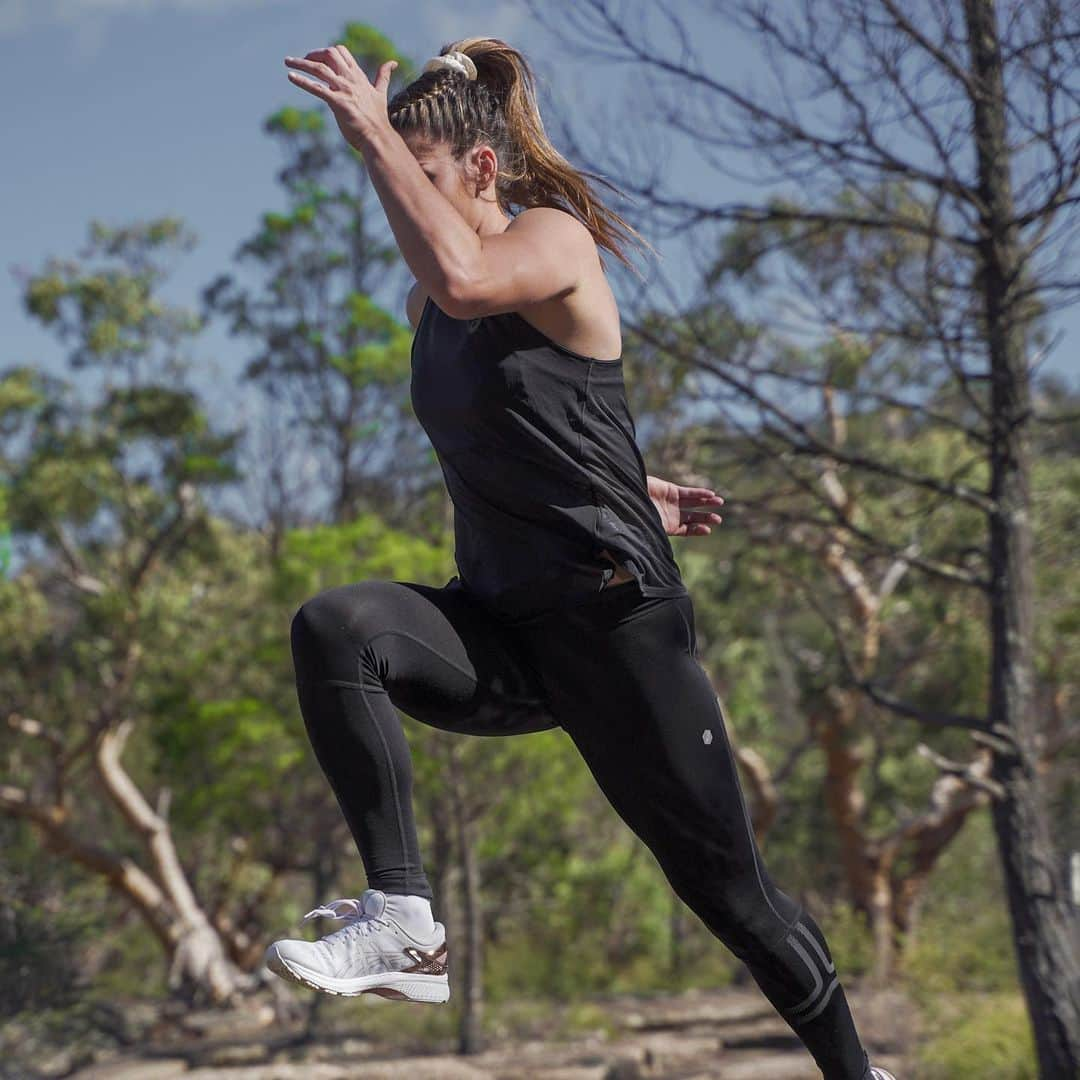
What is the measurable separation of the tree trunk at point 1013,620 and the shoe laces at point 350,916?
4.51 meters

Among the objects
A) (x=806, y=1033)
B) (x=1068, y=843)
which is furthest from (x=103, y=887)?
(x=806, y=1033)

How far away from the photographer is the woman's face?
86.6 inches

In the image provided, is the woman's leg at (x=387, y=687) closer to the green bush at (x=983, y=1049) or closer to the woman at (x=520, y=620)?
the woman at (x=520, y=620)

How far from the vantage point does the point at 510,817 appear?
18953mm

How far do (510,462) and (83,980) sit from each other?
15829 mm

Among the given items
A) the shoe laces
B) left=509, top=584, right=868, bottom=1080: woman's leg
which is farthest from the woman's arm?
the shoe laces

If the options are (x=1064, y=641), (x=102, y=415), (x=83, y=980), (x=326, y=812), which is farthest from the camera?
(x=102, y=415)

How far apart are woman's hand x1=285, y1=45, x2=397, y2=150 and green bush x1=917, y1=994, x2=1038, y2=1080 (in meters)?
9.87

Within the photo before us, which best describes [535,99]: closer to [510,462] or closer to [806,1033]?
[510,462]

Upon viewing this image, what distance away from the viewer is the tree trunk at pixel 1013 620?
19.1 ft

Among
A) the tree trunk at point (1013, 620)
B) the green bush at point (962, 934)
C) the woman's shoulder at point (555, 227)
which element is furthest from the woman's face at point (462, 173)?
the green bush at point (962, 934)

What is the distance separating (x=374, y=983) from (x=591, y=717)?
491mm

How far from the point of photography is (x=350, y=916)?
215 centimetres

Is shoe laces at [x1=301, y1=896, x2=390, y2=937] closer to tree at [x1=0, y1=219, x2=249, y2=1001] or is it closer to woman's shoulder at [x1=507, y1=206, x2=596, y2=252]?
woman's shoulder at [x1=507, y1=206, x2=596, y2=252]
